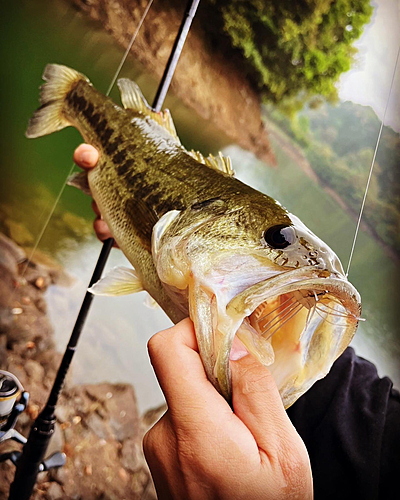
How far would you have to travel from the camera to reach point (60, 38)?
1.78 meters

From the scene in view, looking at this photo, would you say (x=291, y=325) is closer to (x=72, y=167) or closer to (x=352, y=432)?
(x=352, y=432)

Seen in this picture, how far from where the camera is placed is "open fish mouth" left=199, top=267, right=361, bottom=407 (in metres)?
0.49

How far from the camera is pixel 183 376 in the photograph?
1.59ft

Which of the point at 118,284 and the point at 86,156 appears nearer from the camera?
the point at 118,284

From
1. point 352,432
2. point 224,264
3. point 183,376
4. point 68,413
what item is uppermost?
point 224,264

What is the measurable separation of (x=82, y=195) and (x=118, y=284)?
4.56 ft

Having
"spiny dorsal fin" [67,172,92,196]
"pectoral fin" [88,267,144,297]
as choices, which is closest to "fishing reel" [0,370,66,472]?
"pectoral fin" [88,267,144,297]

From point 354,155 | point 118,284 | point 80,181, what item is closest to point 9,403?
point 118,284

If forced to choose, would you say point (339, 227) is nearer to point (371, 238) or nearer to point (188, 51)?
point (371, 238)

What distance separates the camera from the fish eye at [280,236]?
568 mm

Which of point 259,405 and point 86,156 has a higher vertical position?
point 86,156

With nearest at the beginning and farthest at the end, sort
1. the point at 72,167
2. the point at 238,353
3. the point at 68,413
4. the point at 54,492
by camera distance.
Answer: the point at 238,353, the point at 54,492, the point at 68,413, the point at 72,167

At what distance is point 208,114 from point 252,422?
75.2 inches

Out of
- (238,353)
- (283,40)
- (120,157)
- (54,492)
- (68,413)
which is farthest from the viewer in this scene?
(283,40)
